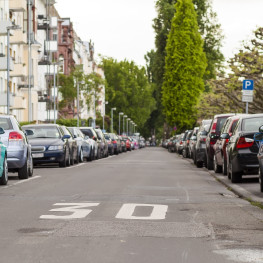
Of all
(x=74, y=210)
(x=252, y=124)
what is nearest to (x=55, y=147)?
(x=252, y=124)

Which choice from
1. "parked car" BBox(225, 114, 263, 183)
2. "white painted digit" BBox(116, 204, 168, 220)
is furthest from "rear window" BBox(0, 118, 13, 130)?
"white painted digit" BBox(116, 204, 168, 220)

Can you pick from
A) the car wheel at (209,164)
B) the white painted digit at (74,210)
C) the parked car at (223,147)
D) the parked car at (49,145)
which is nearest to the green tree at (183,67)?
the parked car at (49,145)

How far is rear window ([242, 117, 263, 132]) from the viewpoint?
19750mm

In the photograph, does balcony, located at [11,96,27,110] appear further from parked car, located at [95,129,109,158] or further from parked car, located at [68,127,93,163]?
parked car, located at [68,127,93,163]

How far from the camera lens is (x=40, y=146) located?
29.0 metres

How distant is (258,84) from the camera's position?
42.1 metres

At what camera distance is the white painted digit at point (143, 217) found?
442 inches

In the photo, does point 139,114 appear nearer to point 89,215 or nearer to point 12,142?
point 12,142

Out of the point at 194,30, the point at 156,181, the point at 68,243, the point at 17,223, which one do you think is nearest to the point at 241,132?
the point at 156,181

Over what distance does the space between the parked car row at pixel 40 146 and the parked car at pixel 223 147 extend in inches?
195

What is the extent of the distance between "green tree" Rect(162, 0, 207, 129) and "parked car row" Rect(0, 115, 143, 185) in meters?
44.0

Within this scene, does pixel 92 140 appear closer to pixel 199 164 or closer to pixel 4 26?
pixel 199 164

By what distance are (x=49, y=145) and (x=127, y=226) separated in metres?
19.1

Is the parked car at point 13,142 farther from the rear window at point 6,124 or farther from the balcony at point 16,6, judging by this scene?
the balcony at point 16,6
